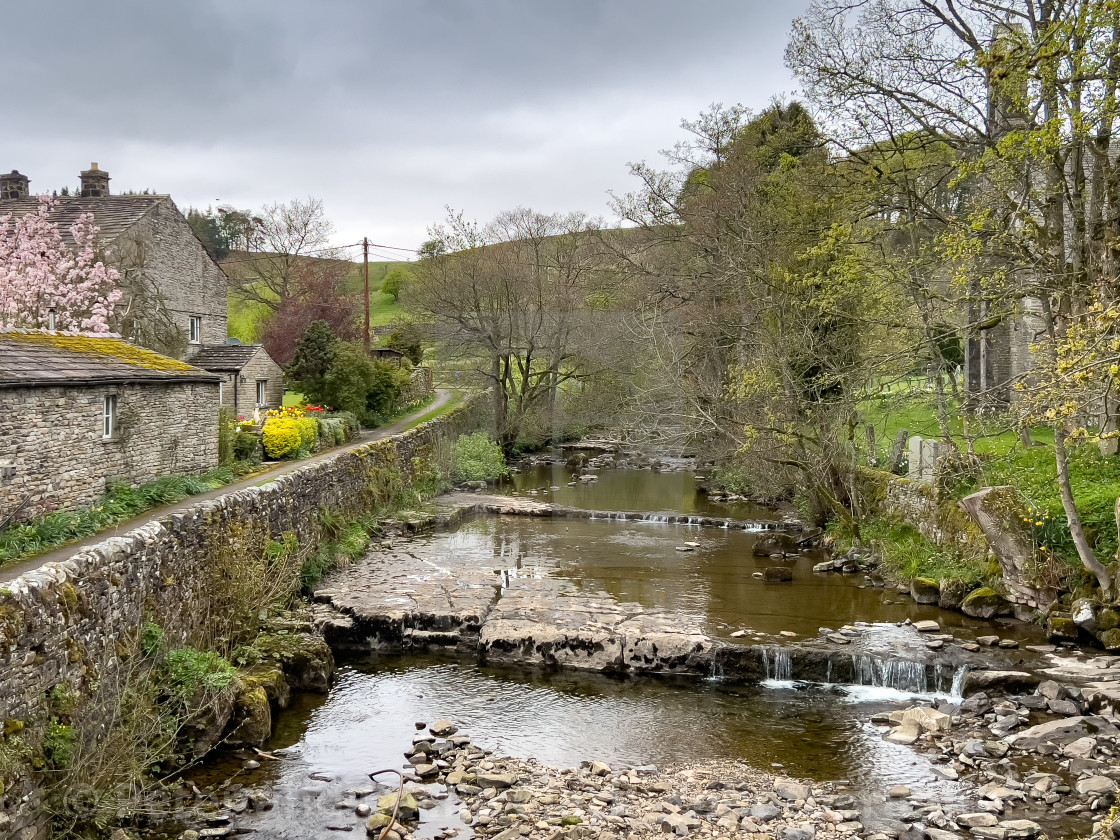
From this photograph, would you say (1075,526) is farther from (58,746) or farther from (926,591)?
(58,746)

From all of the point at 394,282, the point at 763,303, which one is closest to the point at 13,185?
the point at 763,303

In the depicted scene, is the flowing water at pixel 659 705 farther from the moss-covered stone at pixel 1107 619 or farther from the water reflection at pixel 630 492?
the water reflection at pixel 630 492

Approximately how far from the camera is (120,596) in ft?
31.0

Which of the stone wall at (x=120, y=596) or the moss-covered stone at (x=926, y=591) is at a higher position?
the stone wall at (x=120, y=596)

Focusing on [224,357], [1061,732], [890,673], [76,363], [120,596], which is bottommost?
[890,673]

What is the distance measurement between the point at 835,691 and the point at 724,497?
1542 centimetres

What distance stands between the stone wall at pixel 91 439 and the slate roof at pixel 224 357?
31.5 feet

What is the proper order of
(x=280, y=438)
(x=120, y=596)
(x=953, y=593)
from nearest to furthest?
1. (x=120, y=596)
2. (x=953, y=593)
3. (x=280, y=438)

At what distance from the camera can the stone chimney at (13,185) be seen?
94.5 feet

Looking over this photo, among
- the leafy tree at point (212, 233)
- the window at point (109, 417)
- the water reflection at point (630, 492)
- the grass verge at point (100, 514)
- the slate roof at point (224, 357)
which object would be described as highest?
the leafy tree at point (212, 233)

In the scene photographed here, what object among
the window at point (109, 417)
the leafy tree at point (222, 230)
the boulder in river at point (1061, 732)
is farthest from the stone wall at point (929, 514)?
the leafy tree at point (222, 230)

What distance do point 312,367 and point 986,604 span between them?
23.3m

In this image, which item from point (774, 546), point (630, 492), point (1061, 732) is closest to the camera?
point (1061, 732)

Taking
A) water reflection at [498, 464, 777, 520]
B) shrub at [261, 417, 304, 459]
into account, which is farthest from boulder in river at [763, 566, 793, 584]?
shrub at [261, 417, 304, 459]
